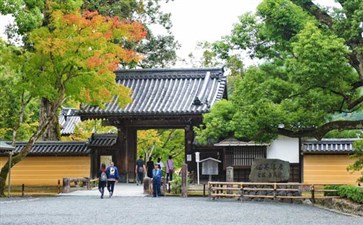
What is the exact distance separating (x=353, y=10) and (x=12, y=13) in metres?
12.8

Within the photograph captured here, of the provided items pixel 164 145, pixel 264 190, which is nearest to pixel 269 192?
pixel 264 190

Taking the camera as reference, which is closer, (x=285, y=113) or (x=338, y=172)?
(x=285, y=113)

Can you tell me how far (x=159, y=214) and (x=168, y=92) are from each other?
1858cm

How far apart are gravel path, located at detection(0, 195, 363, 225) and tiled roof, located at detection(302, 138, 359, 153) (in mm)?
10184

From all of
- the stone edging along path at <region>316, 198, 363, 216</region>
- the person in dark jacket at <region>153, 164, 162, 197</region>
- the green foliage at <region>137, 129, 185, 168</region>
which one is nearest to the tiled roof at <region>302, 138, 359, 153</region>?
the stone edging along path at <region>316, 198, 363, 216</region>

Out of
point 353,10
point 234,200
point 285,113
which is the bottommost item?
point 234,200

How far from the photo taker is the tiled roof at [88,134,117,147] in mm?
32781

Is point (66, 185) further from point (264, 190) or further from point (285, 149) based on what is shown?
point (285, 149)

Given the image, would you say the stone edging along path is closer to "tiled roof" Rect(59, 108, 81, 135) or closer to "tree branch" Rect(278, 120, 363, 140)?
"tree branch" Rect(278, 120, 363, 140)

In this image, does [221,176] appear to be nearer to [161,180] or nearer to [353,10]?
[161,180]

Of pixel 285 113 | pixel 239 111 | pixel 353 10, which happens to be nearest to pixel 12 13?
pixel 239 111

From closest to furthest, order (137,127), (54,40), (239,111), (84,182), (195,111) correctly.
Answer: (239,111) < (54,40) < (84,182) < (195,111) < (137,127)

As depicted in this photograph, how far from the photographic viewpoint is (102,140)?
33.1 metres

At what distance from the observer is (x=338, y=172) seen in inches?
1169
